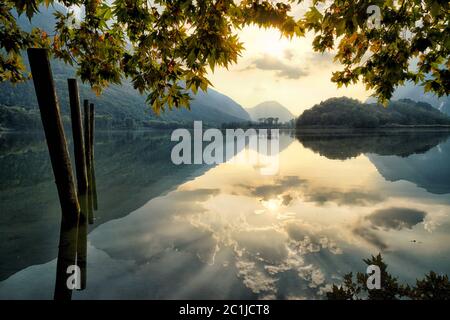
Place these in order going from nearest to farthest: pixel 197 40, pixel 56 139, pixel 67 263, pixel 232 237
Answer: pixel 197 40, pixel 67 263, pixel 56 139, pixel 232 237

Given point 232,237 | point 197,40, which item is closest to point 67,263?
point 232,237

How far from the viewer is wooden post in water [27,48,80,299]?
7.95m

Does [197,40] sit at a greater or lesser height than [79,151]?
greater

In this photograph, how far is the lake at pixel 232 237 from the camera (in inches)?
247

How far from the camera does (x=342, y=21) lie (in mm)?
3652

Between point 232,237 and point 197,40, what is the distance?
6.39 m

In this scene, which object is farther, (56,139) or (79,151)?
(79,151)

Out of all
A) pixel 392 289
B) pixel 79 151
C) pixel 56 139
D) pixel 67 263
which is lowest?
pixel 67 263

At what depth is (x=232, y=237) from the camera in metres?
8.94

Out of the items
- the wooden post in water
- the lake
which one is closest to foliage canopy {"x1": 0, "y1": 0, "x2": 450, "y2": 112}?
the wooden post in water

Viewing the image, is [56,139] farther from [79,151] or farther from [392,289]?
[392,289]

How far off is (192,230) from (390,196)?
35.0 feet
